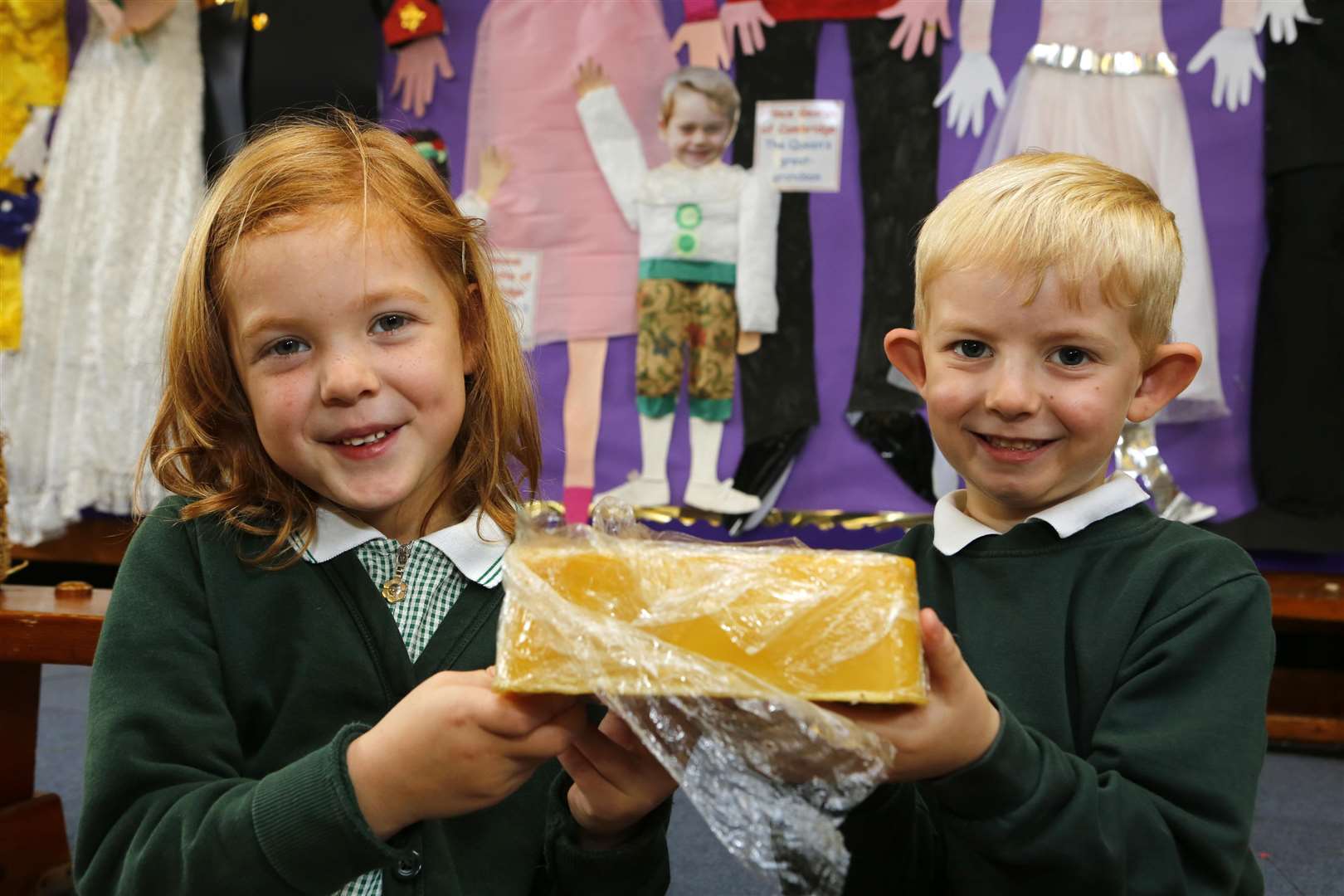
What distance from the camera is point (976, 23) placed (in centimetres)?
249

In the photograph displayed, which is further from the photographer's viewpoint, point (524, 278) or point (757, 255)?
point (524, 278)

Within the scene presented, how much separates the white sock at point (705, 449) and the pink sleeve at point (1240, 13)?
130 cm

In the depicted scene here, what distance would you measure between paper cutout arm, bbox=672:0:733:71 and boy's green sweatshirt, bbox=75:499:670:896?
6.37ft

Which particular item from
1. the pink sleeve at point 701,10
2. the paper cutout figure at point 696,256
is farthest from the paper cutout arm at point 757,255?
the pink sleeve at point 701,10

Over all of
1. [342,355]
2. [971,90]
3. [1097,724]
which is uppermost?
[971,90]

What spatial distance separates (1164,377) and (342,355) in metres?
0.66

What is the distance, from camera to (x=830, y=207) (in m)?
2.60

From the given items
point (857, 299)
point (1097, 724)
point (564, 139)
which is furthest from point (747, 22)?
point (1097, 724)

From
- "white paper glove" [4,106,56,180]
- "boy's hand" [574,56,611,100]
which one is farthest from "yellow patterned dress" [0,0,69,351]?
"boy's hand" [574,56,611,100]

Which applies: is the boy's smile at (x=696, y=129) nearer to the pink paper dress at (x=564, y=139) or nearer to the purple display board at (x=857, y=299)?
the pink paper dress at (x=564, y=139)

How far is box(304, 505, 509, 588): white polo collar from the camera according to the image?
37.2 inches

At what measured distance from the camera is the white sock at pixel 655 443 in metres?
2.69

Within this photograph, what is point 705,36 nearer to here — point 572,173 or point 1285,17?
point 572,173

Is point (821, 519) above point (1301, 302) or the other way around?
the other way around
